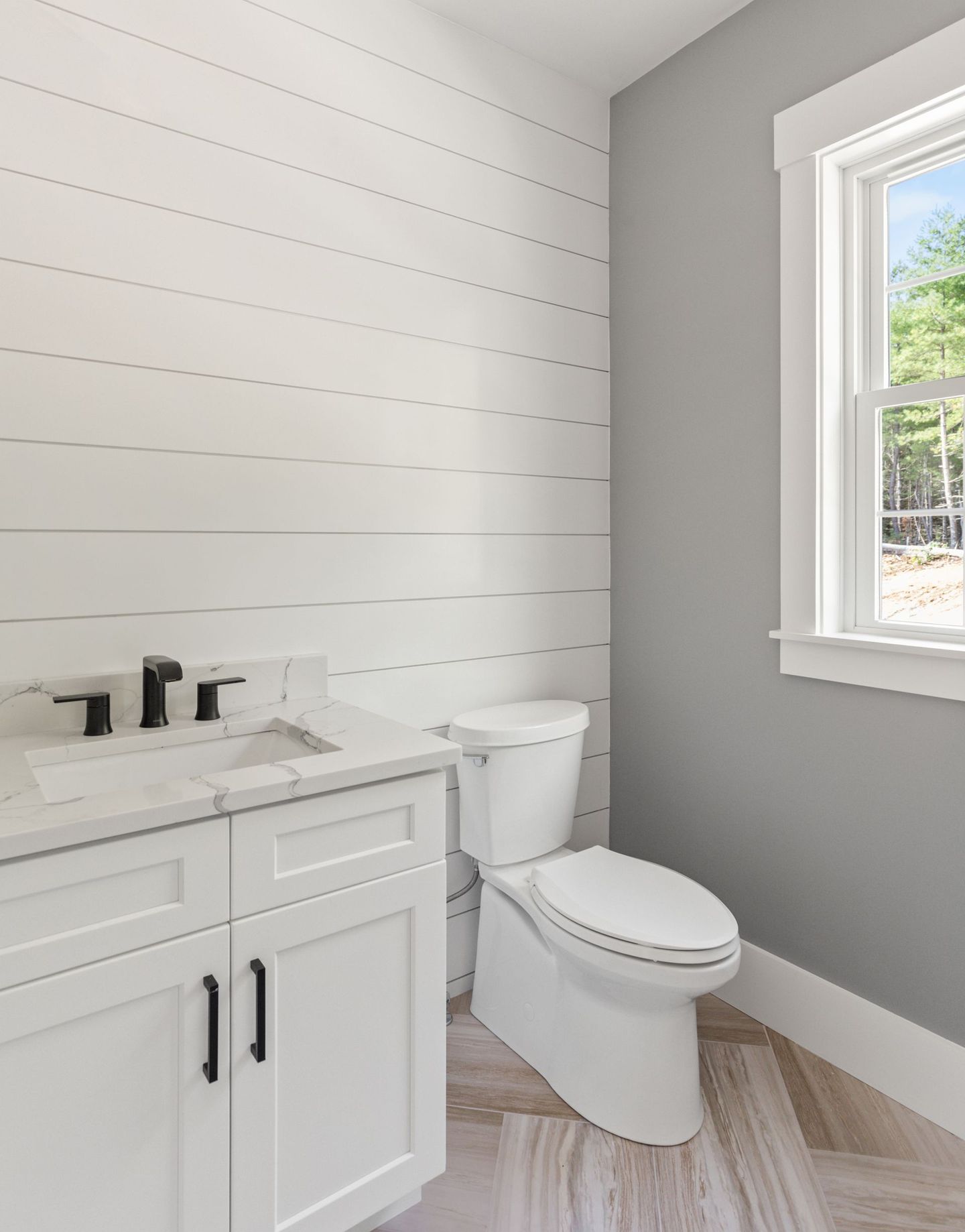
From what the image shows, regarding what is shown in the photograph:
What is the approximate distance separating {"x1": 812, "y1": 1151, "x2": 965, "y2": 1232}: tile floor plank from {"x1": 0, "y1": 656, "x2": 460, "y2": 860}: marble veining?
1083 millimetres

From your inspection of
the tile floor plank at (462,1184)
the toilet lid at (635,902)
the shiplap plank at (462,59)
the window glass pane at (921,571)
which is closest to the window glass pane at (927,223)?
the window glass pane at (921,571)

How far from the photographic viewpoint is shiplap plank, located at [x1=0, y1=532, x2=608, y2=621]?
1.42m

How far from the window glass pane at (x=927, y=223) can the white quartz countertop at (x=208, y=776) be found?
4.79 ft

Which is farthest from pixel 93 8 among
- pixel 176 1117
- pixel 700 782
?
pixel 700 782

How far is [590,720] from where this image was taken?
2.28 m

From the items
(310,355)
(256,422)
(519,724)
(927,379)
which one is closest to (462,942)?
(519,724)

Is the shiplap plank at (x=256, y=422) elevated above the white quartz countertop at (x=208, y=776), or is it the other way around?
the shiplap plank at (x=256, y=422)

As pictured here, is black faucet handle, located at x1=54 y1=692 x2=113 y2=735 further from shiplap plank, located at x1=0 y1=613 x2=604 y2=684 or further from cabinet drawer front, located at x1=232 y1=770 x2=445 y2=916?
cabinet drawer front, located at x1=232 y1=770 x2=445 y2=916

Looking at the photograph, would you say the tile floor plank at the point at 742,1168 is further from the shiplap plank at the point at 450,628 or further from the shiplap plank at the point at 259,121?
the shiplap plank at the point at 259,121

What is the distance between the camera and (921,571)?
1.69 m

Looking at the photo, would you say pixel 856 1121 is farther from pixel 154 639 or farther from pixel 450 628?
pixel 154 639

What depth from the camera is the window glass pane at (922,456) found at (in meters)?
1.64

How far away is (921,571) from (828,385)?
470 millimetres

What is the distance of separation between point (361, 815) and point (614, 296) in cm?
174
